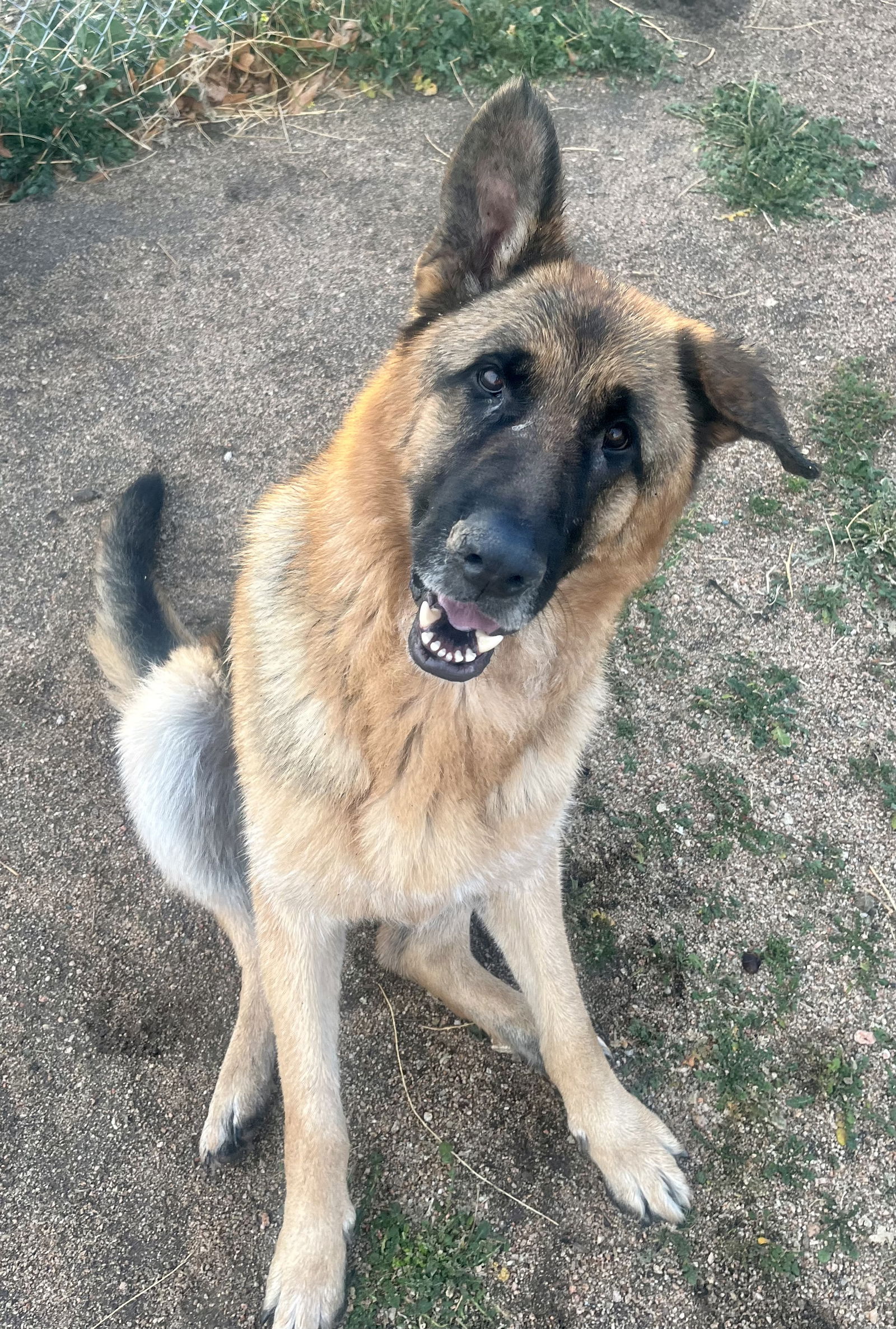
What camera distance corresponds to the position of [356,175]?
568cm

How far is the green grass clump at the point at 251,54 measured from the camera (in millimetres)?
5469

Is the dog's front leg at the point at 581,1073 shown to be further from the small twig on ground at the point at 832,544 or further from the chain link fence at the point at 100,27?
the chain link fence at the point at 100,27

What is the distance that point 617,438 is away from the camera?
229cm

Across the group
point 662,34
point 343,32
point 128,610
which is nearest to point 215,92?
point 343,32

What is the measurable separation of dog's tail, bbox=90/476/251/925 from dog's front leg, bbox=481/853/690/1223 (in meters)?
0.95

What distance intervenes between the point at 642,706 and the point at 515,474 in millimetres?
1955

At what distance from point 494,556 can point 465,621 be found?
0.28 meters

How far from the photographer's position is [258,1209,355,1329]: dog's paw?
8.22ft

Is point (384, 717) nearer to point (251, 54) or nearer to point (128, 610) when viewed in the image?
point (128, 610)

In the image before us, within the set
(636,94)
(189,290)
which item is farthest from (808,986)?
(636,94)

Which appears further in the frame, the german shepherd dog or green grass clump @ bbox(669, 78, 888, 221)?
green grass clump @ bbox(669, 78, 888, 221)

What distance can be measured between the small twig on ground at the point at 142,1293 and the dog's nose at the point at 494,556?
223 cm

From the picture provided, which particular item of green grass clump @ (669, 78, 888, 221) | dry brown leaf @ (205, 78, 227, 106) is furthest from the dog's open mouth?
dry brown leaf @ (205, 78, 227, 106)

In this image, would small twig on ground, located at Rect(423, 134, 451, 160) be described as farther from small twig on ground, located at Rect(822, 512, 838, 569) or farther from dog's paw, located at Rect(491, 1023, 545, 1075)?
dog's paw, located at Rect(491, 1023, 545, 1075)
